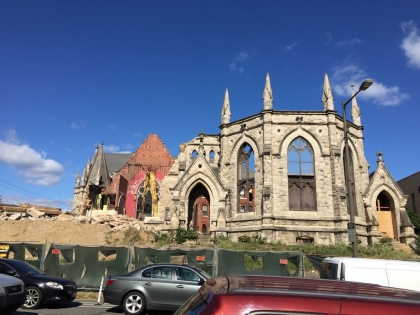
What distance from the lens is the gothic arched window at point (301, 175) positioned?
28.2 metres

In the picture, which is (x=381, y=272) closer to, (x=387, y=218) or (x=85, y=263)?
(x=85, y=263)

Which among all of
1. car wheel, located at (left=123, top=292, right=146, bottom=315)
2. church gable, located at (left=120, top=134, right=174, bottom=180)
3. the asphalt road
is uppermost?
church gable, located at (left=120, top=134, right=174, bottom=180)

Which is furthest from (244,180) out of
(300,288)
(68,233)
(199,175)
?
(300,288)

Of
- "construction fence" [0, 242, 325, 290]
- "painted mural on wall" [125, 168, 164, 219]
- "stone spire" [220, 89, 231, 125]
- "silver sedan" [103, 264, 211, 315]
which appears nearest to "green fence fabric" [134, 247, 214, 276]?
"construction fence" [0, 242, 325, 290]

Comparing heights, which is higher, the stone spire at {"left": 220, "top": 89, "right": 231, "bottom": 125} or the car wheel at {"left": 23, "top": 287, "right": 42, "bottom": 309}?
the stone spire at {"left": 220, "top": 89, "right": 231, "bottom": 125}

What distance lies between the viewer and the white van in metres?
7.82

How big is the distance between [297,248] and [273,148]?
8736 mm

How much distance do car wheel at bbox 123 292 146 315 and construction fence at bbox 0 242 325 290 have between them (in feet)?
14.2

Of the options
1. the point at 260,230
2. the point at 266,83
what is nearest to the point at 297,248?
the point at 260,230

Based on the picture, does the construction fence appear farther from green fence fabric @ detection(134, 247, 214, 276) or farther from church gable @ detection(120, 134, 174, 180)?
church gable @ detection(120, 134, 174, 180)

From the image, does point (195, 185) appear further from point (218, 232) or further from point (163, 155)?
point (163, 155)

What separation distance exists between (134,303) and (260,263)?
20.8ft

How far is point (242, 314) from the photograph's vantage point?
2039 millimetres

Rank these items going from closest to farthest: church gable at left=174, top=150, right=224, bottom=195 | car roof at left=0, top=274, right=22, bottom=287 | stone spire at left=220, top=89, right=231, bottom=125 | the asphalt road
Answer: car roof at left=0, top=274, right=22, bottom=287
the asphalt road
church gable at left=174, top=150, right=224, bottom=195
stone spire at left=220, top=89, right=231, bottom=125
